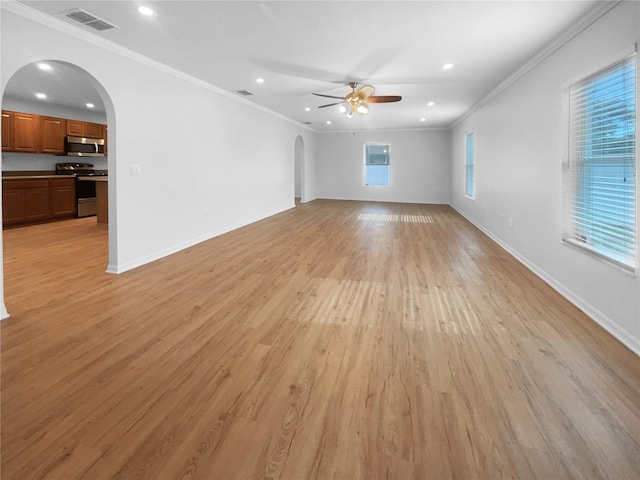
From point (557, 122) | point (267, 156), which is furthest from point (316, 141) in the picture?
point (557, 122)

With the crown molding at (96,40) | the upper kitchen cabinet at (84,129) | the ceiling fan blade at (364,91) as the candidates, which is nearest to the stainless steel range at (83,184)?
the upper kitchen cabinet at (84,129)

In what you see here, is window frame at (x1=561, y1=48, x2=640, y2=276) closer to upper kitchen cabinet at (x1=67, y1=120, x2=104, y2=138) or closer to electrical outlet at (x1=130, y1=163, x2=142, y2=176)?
electrical outlet at (x1=130, y1=163, x2=142, y2=176)

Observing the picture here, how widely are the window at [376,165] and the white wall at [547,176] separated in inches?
214

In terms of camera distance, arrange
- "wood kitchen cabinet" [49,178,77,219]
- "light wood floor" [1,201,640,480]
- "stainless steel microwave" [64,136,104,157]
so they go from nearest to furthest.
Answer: "light wood floor" [1,201,640,480]
"wood kitchen cabinet" [49,178,77,219]
"stainless steel microwave" [64,136,104,157]

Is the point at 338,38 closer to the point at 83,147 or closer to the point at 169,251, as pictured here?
the point at 169,251

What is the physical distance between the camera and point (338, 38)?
143 inches

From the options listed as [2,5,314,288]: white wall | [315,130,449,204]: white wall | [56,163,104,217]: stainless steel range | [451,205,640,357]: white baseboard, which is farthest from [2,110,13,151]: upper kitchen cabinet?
[451,205,640,357]: white baseboard

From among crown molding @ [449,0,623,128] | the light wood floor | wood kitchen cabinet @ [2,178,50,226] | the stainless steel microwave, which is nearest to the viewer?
the light wood floor

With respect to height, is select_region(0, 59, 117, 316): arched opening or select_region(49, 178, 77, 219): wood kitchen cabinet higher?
select_region(0, 59, 117, 316): arched opening

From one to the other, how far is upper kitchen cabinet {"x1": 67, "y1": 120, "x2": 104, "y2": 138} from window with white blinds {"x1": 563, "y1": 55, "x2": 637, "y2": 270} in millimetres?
8917

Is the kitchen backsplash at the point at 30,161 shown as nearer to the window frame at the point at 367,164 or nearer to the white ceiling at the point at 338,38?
the white ceiling at the point at 338,38

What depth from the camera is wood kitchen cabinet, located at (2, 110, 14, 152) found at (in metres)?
6.55

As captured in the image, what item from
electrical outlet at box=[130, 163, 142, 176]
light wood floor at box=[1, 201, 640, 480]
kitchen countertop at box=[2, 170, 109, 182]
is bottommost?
light wood floor at box=[1, 201, 640, 480]

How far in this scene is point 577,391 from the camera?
1.86 meters
